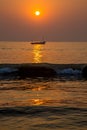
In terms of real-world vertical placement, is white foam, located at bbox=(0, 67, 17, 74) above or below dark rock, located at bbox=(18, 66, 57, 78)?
above

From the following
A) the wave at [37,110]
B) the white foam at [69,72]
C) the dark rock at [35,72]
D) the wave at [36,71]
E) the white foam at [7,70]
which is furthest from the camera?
the white foam at [69,72]

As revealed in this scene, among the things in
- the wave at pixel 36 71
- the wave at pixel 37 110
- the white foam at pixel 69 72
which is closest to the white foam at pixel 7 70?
the wave at pixel 36 71

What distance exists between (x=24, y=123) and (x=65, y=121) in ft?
5.09

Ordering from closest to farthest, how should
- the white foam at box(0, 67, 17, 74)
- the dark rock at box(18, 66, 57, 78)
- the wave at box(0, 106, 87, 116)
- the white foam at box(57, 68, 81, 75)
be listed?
the wave at box(0, 106, 87, 116) → the dark rock at box(18, 66, 57, 78) → the white foam at box(0, 67, 17, 74) → the white foam at box(57, 68, 81, 75)

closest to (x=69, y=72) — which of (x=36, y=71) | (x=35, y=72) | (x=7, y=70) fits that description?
(x=36, y=71)

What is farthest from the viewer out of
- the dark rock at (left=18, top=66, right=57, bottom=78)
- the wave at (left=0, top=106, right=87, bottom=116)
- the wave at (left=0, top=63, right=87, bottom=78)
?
the wave at (left=0, top=63, right=87, bottom=78)

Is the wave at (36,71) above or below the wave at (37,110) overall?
above

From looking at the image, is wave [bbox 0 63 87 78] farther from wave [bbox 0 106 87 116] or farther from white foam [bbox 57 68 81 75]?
wave [bbox 0 106 87 116]

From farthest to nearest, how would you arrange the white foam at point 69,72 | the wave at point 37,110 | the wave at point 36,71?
the white foam at point 69,72
the wave at point 36,71
the wave at point 37,110

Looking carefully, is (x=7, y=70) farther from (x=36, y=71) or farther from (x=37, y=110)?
(x=37, y=110)

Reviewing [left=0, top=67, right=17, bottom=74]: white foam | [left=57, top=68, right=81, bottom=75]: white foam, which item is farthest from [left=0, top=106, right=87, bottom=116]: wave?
[left=57, top=68, right=81, bottom=75]: white foam

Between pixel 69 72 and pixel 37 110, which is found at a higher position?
pixel 69 72

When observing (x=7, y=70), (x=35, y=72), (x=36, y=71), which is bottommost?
(x=35, y=72)

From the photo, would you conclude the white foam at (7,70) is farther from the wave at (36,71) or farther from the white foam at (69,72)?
the white foam at (69,72)
